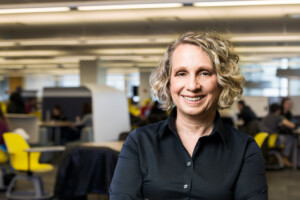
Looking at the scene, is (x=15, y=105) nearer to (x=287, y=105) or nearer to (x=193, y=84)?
(x=287, y=105)

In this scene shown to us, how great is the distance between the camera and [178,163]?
1.26 meters

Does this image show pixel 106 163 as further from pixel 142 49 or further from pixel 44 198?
pixel 142 49

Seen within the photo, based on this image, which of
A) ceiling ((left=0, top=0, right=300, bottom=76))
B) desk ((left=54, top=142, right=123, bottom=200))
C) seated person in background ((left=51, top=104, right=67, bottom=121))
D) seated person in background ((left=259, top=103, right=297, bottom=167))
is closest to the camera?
desk ((left=54, top=142, right=123, bottom=200))

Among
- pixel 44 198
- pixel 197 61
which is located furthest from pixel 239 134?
pixel 44 198

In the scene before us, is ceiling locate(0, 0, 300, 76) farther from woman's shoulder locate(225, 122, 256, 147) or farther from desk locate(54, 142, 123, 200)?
woman's shoulder locate(225, 122, 256, 147)

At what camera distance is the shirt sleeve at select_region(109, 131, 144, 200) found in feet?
4.07

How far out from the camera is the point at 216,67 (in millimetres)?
1239

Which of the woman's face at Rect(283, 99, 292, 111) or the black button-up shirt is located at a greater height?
the black button-up shirt

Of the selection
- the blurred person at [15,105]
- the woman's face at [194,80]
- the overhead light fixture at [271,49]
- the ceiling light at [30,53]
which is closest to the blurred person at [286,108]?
the overhead light fixture at [271,49]

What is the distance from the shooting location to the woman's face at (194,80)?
1.23 meters

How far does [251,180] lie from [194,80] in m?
0.31

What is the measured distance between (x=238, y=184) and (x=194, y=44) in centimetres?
40

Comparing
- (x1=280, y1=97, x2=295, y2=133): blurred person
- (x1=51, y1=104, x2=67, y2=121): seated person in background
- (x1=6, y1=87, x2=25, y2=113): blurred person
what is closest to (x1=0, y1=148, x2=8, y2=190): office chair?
(x1=6, y1=87, x2=25, y2=113): blurred person

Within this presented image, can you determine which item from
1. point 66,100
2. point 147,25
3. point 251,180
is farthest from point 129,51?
point 251,180
